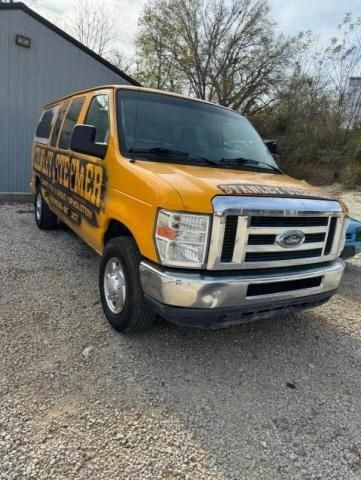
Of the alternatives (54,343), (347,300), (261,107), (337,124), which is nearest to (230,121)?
(347,300)

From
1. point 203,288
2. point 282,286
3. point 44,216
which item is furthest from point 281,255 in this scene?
point 44,216

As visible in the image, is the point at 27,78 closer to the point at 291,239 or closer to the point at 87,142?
the point at 87,142

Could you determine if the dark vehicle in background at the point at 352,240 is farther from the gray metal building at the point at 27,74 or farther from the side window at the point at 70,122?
the gray metal building at the point at 27,74

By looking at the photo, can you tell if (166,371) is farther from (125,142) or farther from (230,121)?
(230,121)

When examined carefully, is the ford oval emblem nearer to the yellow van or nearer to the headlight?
the yellow van

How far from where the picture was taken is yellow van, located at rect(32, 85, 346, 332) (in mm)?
2551

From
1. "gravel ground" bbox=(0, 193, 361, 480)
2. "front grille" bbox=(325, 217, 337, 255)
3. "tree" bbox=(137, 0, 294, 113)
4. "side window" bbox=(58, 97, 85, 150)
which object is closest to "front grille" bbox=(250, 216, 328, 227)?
"front grille" bbox=(325, 217, 337, 255)

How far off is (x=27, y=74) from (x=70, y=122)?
6.35m

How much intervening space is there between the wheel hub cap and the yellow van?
0.02 m

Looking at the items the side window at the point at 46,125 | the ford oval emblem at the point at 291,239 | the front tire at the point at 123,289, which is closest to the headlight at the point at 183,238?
the front tire at the point at 123,289

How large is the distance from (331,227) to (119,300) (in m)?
1.96

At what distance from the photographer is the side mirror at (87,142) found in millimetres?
3471

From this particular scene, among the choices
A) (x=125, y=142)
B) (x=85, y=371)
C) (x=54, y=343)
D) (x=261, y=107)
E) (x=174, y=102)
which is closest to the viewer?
(x=85, y=371)

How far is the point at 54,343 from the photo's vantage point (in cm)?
315
